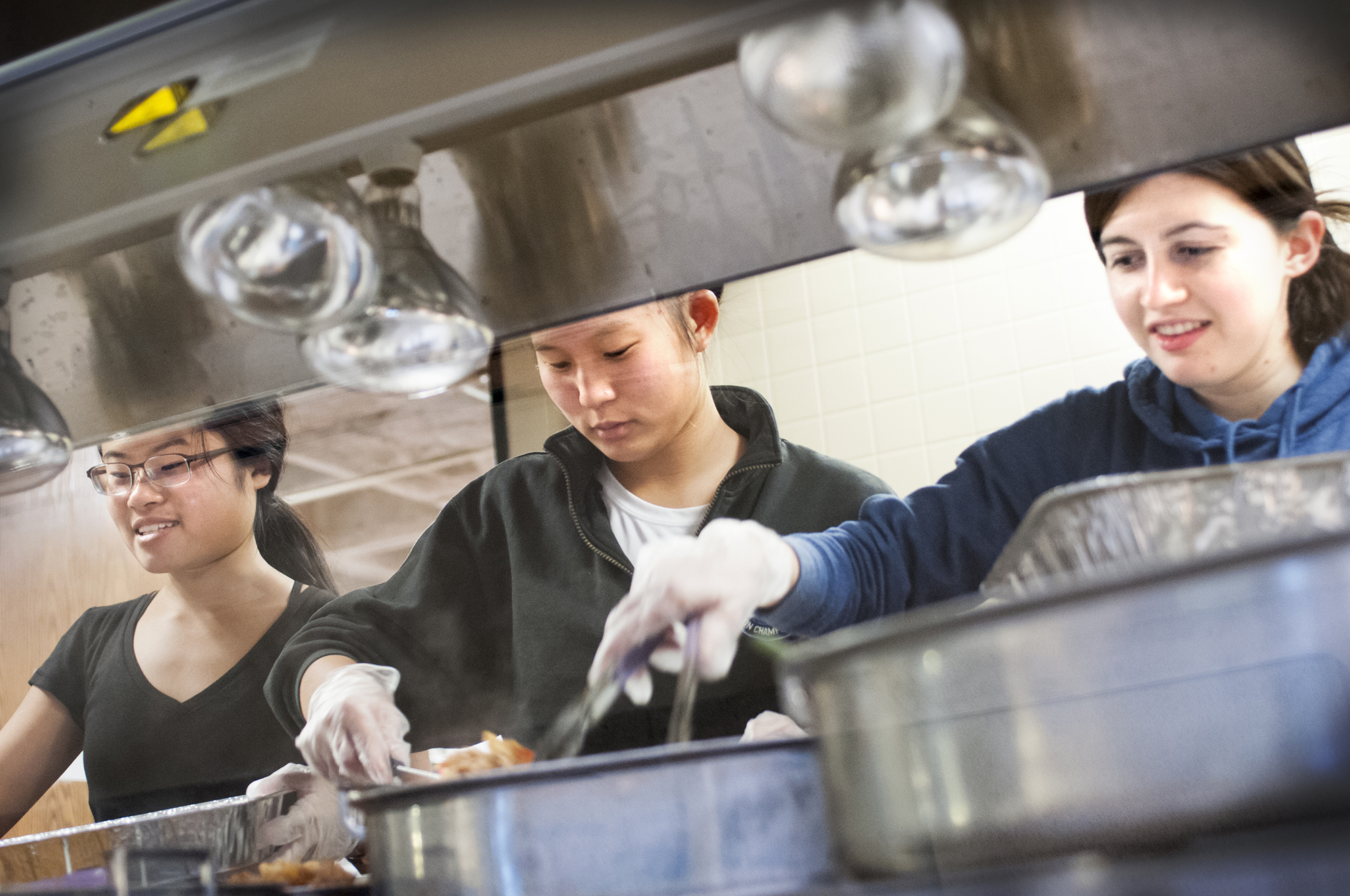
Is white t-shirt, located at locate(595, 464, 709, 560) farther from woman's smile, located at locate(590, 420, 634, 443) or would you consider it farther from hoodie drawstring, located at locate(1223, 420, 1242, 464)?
hoodie drawstring, located at locate(1223, 420, 1242, 464)

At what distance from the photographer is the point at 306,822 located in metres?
1.58

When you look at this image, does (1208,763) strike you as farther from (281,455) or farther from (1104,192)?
(281,455)

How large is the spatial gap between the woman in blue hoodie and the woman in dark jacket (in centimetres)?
7

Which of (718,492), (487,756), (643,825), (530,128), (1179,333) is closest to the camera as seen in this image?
(643,825)

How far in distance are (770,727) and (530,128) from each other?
2.46 ft

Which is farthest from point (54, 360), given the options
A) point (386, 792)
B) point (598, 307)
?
point (386, 792)

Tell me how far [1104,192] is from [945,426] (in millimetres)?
321

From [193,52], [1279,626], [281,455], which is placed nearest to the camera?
[1279,626]

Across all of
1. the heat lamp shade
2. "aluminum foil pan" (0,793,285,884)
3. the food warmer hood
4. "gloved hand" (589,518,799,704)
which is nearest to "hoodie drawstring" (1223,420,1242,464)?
the food warmer hood

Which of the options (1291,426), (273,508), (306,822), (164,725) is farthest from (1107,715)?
(164,725)

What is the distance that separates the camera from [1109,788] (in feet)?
2.01

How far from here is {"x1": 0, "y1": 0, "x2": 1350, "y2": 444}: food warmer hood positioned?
78 centimetres

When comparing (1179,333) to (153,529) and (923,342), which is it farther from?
(153,529)

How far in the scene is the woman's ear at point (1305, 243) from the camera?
1.24 metres
